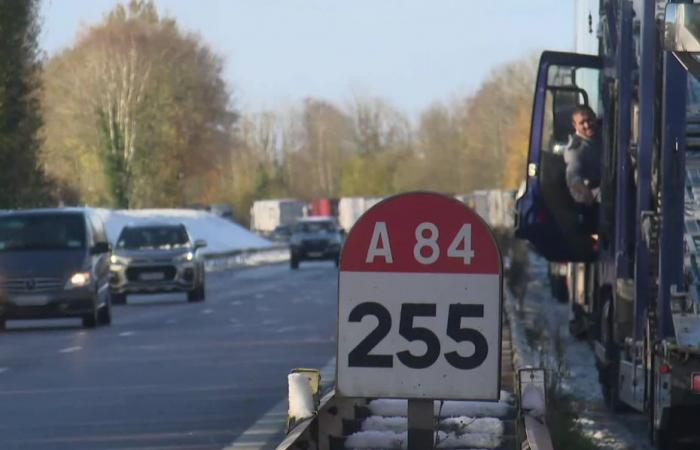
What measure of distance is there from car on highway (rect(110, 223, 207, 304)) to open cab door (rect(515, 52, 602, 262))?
19.8m

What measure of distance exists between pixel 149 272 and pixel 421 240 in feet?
97.0

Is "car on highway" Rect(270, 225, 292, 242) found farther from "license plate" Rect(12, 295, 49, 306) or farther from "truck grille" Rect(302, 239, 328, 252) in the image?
"license plate" Rect(12, 295, 49, 306)

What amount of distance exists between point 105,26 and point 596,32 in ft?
274

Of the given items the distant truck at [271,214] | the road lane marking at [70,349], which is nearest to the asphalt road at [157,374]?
the road lane marking at [70,349]

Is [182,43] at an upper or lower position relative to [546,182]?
upper

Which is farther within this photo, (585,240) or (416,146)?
(416,146)

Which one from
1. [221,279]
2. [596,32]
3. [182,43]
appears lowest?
[221,279]

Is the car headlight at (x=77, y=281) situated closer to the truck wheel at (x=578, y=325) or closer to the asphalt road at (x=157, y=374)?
the asphalt road at (x=157, y=374)

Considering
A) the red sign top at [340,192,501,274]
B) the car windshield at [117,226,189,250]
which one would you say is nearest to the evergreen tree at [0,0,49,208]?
the car windshield at [117,226,189,250]

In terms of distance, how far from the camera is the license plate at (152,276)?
37562 millimetres

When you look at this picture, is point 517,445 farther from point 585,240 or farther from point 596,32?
point 596,32

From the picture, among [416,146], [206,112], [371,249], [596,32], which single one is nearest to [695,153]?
[371,249]

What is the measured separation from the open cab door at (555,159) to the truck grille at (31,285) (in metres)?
11.1

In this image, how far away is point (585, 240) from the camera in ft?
56.1
